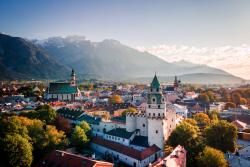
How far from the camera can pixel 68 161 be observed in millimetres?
42812

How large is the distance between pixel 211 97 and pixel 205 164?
104 m

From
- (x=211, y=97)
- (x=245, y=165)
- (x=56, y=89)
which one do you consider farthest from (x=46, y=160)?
(x=211, y=97)

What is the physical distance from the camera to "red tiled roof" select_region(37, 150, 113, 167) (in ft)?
132

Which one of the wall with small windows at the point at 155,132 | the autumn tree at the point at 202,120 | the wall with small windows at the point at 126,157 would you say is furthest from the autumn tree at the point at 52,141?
the autumn tree at the point at 202,120

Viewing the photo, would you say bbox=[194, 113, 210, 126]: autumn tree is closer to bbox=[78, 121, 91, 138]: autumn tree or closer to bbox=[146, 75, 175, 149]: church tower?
bbox=[146, 75, 175, 149]: church tower

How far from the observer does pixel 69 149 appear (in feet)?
181

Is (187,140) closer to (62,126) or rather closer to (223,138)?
(223,138)

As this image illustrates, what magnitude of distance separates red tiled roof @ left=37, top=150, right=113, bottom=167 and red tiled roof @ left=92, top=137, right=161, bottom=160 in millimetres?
8843

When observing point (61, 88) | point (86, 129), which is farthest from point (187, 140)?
point (61, 88)

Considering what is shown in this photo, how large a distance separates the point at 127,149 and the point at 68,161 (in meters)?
13.9

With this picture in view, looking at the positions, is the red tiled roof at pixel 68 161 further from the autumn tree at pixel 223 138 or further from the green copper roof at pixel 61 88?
the green copper roof at pixel 61 88

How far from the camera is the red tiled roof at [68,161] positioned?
132ft

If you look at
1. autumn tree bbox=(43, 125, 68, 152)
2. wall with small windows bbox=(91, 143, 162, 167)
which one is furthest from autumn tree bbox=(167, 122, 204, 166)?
autumn tree bbox=(43, 125, 68, 152)

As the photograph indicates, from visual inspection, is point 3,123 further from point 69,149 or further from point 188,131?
point 188,131
